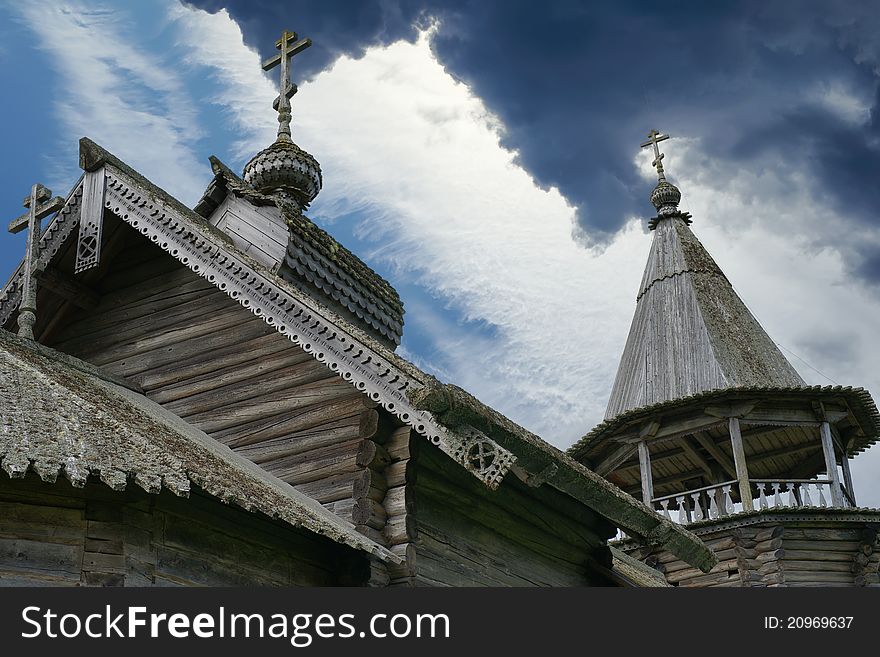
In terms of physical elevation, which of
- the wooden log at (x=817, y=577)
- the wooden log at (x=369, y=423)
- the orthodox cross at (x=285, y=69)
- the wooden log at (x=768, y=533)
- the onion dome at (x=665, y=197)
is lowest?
the wooden log at (x=369, y=423)

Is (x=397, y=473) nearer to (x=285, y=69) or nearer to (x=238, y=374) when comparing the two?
(x=238, y=374)

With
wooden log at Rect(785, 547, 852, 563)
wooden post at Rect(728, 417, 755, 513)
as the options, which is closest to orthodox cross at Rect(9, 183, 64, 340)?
wooden post at Rect(728, 417, 755, 513)

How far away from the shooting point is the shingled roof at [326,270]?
12.1 metres

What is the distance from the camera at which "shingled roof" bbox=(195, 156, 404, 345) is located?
12.1m

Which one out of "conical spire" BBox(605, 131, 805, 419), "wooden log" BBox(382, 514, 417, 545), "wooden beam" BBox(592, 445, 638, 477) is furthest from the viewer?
"conical spire" BBox(605, 131, 805, 419)

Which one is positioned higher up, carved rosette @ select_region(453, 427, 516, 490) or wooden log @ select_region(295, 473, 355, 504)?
wooden log @ select_region(295, 473, 355, 504)

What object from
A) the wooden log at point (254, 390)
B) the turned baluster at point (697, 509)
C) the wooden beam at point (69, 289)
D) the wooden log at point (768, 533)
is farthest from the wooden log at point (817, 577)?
the wooden beam at point (69, 289)

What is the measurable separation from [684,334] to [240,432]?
57.8 feet

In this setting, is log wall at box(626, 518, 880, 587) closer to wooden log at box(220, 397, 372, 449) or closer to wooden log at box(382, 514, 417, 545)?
wooden log at box(220, 397, 372, 449)

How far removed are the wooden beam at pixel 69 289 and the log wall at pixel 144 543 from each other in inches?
165

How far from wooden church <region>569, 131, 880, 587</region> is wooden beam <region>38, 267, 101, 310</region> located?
13.7m

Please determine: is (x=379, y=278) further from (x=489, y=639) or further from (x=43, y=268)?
(x=489, y=639)

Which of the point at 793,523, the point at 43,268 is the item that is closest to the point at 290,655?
the point at 43,268

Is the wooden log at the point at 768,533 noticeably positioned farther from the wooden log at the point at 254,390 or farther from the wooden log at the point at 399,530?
the wooden log at the point at 399,530
